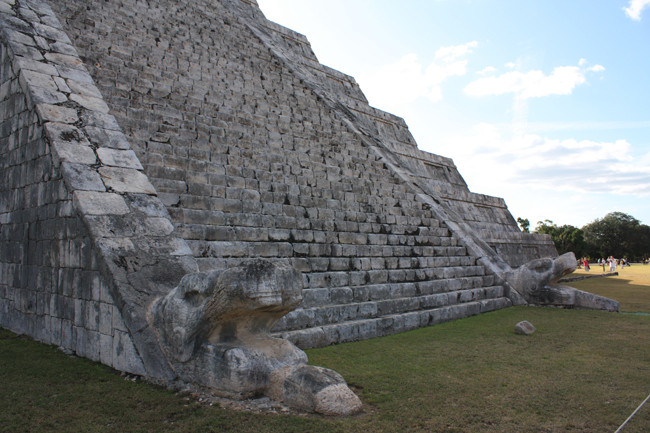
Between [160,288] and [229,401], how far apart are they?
127 cm

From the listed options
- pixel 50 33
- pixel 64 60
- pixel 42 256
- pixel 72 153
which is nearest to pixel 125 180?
pixel 72 153

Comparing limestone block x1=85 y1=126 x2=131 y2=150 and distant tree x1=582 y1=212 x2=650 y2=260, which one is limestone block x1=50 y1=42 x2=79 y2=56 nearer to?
limestone block x1=85 y1=126 x2=131 y2=150

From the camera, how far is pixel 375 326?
17.6 ft

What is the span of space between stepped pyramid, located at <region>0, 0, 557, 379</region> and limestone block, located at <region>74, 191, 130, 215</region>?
2 cm

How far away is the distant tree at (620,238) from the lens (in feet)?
154

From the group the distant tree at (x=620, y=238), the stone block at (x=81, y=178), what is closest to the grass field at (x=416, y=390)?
the stone block at (x=81, y=178)

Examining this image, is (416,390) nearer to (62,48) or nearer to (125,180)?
(125,180)

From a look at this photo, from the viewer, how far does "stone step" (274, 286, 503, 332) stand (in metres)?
4.82

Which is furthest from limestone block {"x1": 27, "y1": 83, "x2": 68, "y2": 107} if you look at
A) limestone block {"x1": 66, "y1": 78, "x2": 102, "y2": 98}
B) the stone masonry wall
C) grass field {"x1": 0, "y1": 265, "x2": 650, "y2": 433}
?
grass field {"x1": 0, "y1": 265, "x2": 650, "y2": 433}

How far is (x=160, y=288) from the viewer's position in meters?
3.89

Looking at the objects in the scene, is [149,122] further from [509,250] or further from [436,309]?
[509,250]

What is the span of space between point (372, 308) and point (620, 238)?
2049 inches

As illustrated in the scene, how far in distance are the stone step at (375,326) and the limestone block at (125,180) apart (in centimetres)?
207

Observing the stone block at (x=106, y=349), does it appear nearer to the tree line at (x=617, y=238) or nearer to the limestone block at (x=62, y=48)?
the limestone block at (x=62, y=48)
